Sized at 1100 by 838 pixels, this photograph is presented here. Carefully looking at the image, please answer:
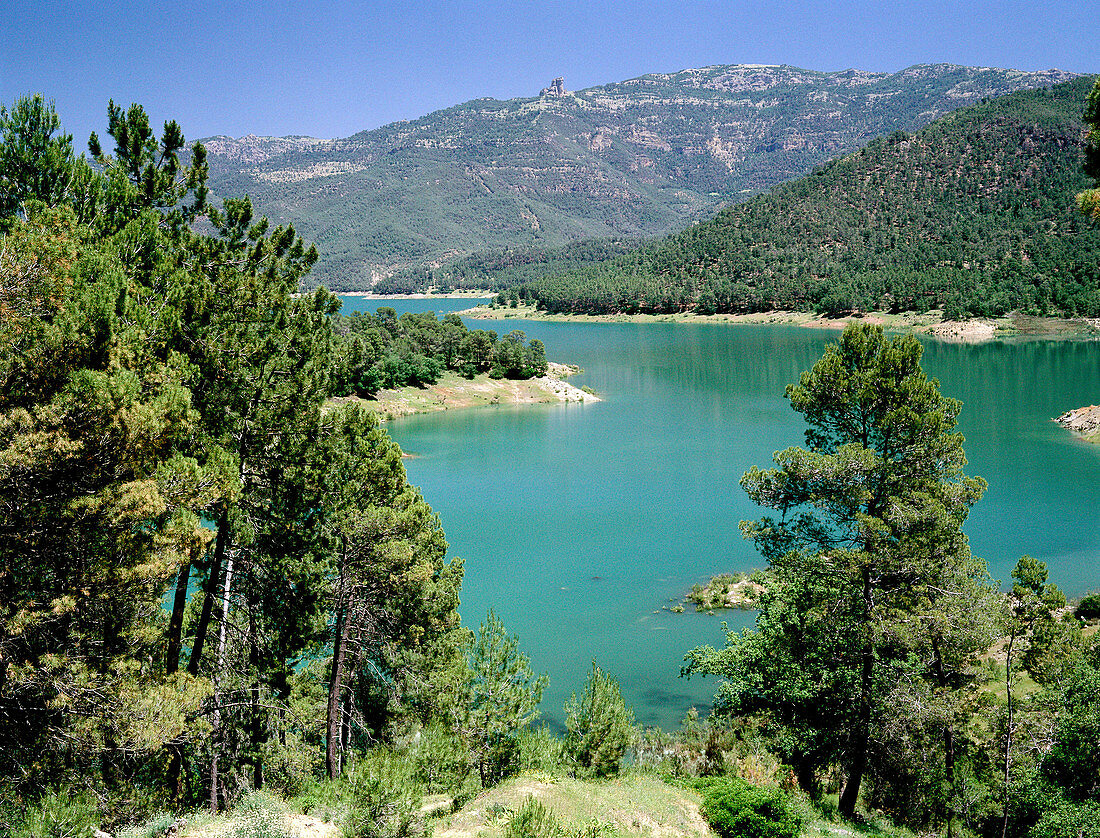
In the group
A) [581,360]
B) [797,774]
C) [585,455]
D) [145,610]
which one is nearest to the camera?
[145,610]

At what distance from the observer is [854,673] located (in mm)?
13008

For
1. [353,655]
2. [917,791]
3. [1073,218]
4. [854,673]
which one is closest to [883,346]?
[854,673]

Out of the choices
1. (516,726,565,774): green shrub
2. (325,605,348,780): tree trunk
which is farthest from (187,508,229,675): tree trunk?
(516,726,565,774): green shrub

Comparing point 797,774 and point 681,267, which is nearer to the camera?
point 797,774

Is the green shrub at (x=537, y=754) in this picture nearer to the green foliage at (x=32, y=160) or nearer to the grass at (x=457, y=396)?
the green foliage at (x=32, y=160)

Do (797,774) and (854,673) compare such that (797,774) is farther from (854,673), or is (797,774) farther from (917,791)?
(854,673)

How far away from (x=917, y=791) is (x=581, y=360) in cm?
8319

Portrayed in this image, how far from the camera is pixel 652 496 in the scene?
41062mm

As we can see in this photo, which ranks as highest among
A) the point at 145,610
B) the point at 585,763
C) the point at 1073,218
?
the point at 1073,218

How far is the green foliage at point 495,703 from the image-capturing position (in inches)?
496

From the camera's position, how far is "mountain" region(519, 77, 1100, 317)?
119125 mm

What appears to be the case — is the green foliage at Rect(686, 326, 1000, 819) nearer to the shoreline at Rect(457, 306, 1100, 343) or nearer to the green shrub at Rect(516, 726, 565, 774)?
the green shrub at Rect(516, 726, 565, 774)

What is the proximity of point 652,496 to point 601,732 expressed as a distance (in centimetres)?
2899

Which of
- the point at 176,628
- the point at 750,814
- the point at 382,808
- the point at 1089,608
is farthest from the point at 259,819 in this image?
the point at 1089,608
